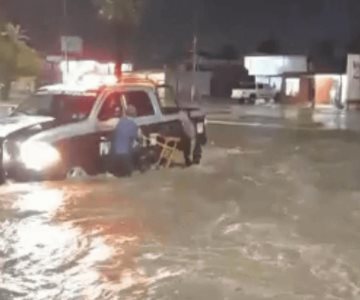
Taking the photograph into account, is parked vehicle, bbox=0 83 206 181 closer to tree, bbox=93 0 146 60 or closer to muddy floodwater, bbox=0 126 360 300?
muddy floodwater, bbox=0 126 360 300

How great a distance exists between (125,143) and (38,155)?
1711 millimetres

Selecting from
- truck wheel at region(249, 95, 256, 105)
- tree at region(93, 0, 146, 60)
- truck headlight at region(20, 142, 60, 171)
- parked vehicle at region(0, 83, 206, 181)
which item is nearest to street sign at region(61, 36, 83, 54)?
tree at region(93, 0, 146, 60)

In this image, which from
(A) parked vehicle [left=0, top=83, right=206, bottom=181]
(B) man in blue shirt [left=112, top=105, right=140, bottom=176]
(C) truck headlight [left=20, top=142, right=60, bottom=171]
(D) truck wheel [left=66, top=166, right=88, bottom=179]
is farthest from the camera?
(B) man in blue shirt [left=112, top=105, right=140, bottom=176]

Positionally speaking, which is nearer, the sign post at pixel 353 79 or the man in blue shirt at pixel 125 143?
the man in blue shirt at pixel 125 143

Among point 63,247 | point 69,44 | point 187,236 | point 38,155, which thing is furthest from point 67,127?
point 69,44

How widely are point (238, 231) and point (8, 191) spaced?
4.77 m

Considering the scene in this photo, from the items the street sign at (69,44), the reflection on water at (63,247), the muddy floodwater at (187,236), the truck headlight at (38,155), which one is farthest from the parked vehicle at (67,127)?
the street sign at (69,44)

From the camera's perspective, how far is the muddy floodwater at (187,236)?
8969 millimetres

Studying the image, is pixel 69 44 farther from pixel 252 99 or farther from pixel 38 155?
pixel 38 155

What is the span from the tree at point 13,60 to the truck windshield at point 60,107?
110 feet

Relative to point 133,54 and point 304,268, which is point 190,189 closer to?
point 304,268

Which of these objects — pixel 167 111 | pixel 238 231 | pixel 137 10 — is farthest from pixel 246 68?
pixel 238 231

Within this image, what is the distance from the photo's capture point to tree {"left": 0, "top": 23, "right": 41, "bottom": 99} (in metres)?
53.2

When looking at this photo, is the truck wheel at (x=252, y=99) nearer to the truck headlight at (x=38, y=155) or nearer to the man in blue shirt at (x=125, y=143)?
the man in blue shirt at (x=125, y=143)
